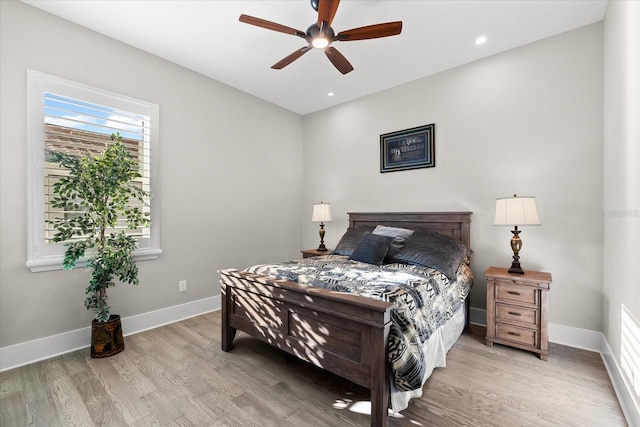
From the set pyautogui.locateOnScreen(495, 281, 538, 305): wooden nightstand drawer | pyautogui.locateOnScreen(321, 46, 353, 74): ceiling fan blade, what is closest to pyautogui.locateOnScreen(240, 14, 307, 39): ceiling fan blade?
pyautogui.locateOnScreen(321, 46, 353, 74): ceiling fan blade

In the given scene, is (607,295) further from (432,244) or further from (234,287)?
(234,287)

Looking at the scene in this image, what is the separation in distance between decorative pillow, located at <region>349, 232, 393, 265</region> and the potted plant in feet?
7.08

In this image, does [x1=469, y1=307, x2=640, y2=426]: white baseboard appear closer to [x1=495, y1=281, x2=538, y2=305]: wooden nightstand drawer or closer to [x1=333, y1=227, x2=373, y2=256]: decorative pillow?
[x1=495, y1=281, x2=538, y2=305]: wooden nightstand drawer

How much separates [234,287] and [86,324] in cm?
150

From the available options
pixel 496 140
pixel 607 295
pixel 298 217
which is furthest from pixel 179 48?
pixel 607 295

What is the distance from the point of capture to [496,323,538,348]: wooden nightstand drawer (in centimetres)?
240

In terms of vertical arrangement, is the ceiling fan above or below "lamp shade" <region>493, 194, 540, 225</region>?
above

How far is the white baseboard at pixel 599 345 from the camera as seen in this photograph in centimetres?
165

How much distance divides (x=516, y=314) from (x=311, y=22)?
3.21 m

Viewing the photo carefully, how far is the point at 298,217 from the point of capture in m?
4.88

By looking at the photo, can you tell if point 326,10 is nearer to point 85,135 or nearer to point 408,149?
point 408,149

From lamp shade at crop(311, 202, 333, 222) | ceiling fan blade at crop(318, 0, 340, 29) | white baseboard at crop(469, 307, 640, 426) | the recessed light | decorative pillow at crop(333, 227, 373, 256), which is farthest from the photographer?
lamp shade at crop(311, 202, 333, 222)

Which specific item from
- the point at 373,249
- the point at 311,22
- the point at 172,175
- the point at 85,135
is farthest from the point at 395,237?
the point at 85,135

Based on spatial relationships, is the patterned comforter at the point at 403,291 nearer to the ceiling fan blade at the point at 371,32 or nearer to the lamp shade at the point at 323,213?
the lamp shade at the point at 323,213
